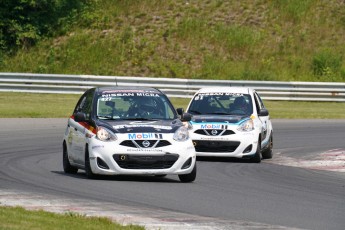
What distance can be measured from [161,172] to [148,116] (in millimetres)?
1319

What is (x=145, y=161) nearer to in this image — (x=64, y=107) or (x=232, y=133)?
(x=232, y=133)

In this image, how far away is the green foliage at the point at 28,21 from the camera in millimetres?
47375

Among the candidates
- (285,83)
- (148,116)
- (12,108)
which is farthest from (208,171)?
(285,83)

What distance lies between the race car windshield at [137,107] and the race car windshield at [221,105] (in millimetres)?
4527

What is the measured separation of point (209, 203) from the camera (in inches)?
548

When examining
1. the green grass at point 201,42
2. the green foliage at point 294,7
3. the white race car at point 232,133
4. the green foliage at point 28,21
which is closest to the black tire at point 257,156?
the white race car at point 232,133

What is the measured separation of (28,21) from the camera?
158 feet

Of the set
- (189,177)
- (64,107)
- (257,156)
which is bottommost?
(64,107)

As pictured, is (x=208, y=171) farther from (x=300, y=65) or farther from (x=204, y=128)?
(x=300, y=65)

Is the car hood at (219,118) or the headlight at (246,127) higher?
the car hood at (219,118)

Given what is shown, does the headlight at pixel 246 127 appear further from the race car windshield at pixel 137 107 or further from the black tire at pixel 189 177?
the black tire at pixel 189 177

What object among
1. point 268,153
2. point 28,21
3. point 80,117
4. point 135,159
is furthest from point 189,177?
point 28,21

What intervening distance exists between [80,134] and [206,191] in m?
2.72

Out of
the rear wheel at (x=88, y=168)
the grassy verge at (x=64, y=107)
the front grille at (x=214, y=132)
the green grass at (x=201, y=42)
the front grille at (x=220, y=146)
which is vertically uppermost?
the rear wheel at (x=88, y=168)
